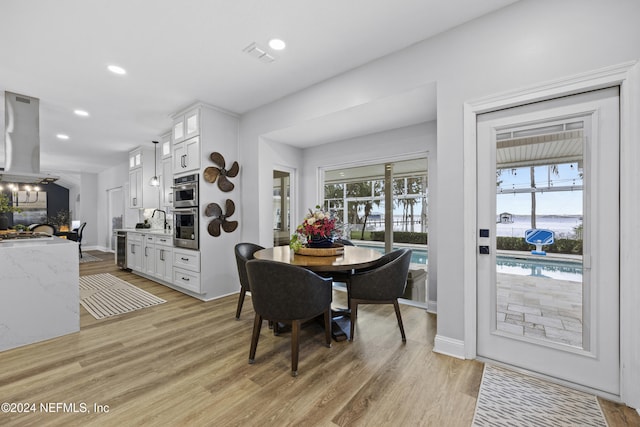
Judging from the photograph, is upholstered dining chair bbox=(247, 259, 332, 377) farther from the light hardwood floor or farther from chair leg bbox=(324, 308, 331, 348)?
the light hardwood floor

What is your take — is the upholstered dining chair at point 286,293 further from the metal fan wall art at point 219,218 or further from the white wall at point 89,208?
the white wall at point 89,208

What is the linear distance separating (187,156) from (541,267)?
14.3ft

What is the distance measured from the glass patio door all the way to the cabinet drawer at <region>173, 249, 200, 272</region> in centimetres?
345

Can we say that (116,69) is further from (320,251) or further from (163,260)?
(320,251)

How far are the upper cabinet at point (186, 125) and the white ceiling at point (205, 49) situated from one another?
0.16m

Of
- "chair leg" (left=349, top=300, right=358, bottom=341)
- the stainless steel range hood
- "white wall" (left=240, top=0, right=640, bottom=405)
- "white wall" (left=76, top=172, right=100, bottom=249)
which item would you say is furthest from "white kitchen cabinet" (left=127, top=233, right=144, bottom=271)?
"white wall" (left=76, top=172, right=100, bottom=249)

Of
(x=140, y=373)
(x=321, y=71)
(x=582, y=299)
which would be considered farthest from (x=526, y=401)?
(x=321, y=71)

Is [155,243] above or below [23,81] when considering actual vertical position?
below

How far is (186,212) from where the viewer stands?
4020 millimetres

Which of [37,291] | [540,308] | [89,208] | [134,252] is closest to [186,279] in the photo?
[37,291]

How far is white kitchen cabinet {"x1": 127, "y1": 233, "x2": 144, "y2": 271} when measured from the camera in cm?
516

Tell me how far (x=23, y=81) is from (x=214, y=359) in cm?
396

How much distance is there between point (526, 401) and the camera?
5.64 ft

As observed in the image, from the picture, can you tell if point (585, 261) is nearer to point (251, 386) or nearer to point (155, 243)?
point (251, 386)
